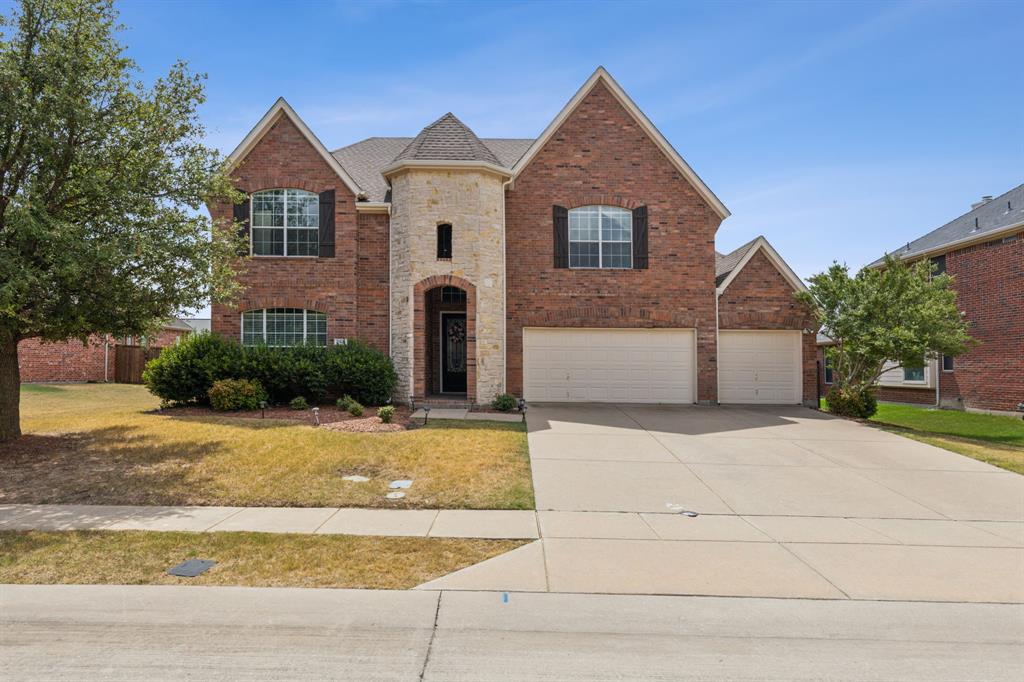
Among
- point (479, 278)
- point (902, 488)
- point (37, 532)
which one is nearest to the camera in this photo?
point (37, 532)

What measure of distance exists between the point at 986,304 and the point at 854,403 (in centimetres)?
869

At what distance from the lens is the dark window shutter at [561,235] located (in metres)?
16.5

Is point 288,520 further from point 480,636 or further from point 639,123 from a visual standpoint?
point 639,123

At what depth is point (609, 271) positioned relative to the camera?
651 inches

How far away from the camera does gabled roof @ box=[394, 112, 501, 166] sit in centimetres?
1496

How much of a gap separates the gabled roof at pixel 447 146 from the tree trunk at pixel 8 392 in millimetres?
9522

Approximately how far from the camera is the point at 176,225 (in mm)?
9742

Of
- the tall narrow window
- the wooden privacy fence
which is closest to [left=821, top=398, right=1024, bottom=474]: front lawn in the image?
the tall narrow window

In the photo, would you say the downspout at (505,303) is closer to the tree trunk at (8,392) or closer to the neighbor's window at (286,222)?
the neighbor's window at (286,222)

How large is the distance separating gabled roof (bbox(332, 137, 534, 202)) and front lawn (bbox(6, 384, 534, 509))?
816 cm

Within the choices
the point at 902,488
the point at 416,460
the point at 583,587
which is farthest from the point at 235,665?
the point at 902,488

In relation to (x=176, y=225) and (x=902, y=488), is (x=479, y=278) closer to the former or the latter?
(x=176, y=225)

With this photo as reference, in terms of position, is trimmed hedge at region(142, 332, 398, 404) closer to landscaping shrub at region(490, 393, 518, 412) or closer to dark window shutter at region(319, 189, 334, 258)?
landscaping shrub at region(490, 393, 518, 412)

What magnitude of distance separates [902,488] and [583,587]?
6.52m
